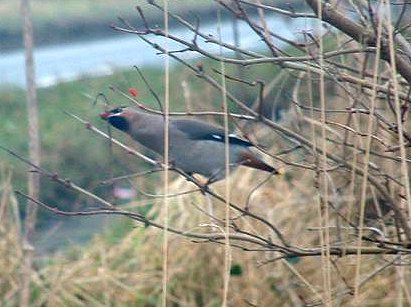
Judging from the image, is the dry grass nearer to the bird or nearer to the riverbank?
the bird

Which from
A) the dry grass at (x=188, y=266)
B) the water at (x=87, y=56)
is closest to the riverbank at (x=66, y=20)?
the water at (x=87, y=56)

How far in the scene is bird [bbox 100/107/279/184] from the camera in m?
4.21

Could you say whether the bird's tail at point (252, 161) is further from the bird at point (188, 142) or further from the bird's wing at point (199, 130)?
the bird's wing at point (199, 130)

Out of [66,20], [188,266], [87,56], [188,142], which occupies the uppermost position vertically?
[188,142]

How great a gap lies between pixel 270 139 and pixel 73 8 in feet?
50.8

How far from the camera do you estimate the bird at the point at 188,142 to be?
13.8 feet

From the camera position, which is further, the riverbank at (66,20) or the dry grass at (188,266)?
the riverbank at (66,20)

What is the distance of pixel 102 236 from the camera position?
20.0 feet

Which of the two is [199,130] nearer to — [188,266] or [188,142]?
[188,142]

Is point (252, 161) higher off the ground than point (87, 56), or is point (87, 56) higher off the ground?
point (252, 161)

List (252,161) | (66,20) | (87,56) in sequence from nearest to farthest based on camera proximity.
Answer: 1. (252,161)
2. (87,56)
3. (66,20)

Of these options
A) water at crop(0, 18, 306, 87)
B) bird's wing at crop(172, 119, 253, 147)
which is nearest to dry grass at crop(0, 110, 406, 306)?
bird's wing at crop(172, 119, 253, 147)

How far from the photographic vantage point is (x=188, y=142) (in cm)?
444

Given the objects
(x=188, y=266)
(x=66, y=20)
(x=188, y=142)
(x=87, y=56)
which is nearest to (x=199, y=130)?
(x=188, y=142)
